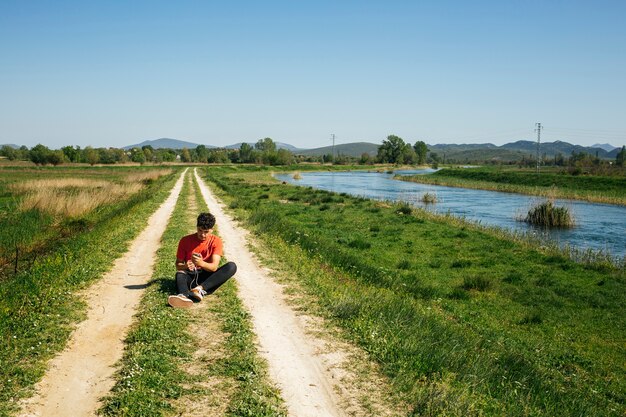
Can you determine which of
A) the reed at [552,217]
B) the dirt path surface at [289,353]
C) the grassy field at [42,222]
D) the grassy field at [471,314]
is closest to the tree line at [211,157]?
the reed at [552,217]

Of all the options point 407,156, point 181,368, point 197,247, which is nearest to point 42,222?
point 197,247

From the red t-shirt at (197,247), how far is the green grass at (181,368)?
101cm

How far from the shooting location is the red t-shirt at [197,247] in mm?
9883

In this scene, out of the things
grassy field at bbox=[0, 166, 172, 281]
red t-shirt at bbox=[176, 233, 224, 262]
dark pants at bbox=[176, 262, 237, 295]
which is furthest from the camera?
grassy field at bbox=[0, 166, 172, 281]

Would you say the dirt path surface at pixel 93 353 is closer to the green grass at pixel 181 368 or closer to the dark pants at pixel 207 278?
the green grass at pixel 181 368

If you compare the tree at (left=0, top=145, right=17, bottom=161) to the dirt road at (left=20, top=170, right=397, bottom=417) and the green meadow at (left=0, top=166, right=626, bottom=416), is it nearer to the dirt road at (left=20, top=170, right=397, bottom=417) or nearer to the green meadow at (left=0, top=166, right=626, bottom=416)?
the green meadow at (left=0, top=166, right=626, bottom=416)

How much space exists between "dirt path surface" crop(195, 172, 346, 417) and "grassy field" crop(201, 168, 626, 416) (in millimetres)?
878

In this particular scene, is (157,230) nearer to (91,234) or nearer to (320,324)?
(91,234)

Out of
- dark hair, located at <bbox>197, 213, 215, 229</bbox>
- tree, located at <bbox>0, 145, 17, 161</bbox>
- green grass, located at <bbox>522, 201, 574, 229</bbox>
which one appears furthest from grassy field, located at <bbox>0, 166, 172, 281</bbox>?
tree, located at <bbox>0, 145, 17, 161</bbox>

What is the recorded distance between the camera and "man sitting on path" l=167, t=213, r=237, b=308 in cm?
959

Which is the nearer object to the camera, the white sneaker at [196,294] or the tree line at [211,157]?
the white sneaker at [196,294]

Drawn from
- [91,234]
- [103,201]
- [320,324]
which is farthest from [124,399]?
[103,201]

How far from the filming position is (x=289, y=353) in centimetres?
734

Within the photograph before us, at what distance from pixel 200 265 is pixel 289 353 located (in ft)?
10.7
